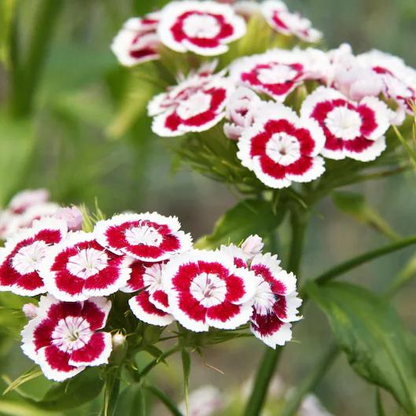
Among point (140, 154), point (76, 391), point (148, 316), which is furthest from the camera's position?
point (140, 154)

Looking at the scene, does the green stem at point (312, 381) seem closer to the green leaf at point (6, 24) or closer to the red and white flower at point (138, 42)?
the red and white flower at point (138, 42)

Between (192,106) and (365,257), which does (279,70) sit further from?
(365,257)

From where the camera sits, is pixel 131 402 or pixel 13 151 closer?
pixel 131 402

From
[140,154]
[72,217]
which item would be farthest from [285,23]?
[140,154]

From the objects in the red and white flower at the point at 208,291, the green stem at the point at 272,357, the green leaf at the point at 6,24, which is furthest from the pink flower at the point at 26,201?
the red and white flower at the point at 208,291

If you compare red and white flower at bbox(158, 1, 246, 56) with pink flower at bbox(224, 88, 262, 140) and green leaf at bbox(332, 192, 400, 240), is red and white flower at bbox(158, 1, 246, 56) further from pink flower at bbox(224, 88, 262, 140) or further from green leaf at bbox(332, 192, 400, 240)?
green leaf at bbox(332, 192, 400, 240)

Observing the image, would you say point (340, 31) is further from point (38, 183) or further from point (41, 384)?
point (41, 384)
